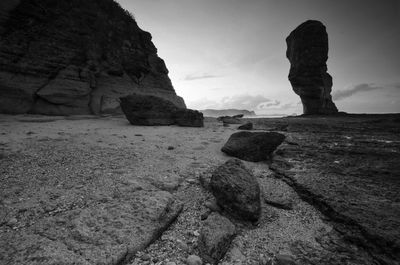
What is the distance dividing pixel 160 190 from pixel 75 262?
172cm

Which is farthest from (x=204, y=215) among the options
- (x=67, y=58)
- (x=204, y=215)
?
(x=67, y=58)

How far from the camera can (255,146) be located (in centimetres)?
596

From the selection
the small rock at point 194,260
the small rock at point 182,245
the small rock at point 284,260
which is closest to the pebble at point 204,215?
→ the small rock at point 182,245

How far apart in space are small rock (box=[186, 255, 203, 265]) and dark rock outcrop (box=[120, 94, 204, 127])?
9.28m

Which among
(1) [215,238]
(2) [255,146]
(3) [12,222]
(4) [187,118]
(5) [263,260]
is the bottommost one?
(5) [263,260]

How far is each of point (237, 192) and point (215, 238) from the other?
0.92 m

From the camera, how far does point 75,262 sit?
2.12 m

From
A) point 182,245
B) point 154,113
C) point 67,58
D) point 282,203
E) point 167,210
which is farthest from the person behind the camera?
point 67,58

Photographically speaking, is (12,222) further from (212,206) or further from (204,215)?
(212,206)

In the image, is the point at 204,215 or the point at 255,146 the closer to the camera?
the point at 204,215

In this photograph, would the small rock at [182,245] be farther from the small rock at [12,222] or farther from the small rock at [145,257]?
the small rock at [12,222]

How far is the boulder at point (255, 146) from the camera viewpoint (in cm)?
589

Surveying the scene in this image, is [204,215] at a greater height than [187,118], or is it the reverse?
[187,118]

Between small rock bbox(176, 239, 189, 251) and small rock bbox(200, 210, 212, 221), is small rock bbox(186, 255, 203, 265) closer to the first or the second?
small rock bbox(176, 239, 189, 251)
